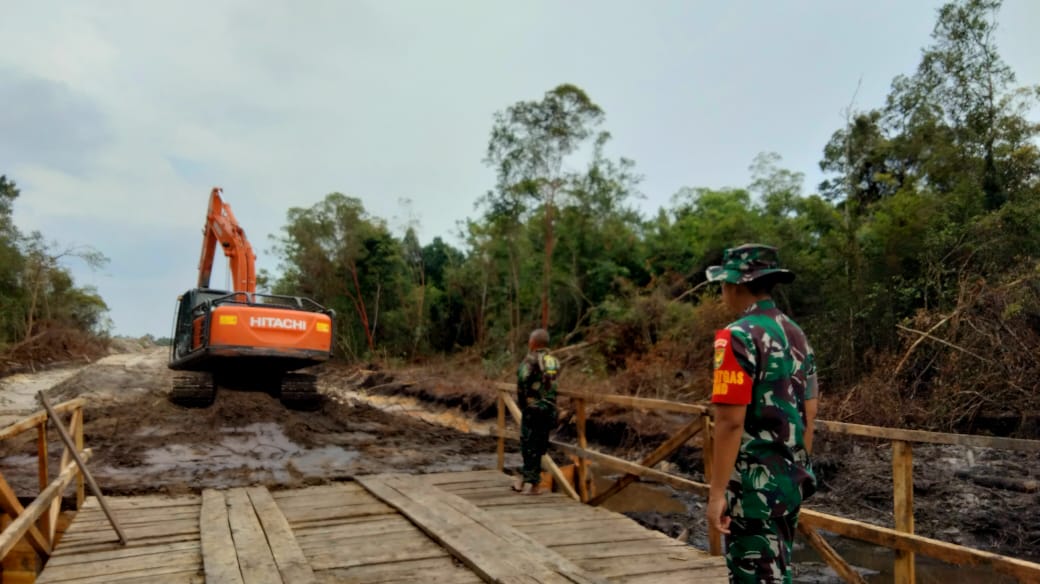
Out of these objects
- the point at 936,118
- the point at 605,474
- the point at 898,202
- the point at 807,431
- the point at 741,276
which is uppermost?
the point at 936,118

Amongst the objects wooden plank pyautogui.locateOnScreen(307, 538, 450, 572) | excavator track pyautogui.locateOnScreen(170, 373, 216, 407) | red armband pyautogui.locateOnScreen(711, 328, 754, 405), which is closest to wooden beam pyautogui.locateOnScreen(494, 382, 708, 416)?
wooden plank pyautogui.locateOnScreen(307, 538, 450, 572)

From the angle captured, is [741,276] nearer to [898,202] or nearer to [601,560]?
[601,560]

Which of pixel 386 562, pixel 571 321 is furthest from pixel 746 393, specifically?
pixel 571 321

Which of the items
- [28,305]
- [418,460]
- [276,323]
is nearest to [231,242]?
[276,323]

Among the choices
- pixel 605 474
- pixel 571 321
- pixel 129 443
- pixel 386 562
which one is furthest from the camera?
pixel 571 321

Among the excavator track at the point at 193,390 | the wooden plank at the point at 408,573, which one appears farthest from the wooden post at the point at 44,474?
the excavator track at the point at 193,390

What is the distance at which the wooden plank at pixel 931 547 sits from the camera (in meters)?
2.77

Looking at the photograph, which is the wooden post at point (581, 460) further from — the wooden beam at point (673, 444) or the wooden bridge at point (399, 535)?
the wooden beam at point (673, 444)

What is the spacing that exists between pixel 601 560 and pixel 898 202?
12.1 metres

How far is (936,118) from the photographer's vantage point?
45.6ft

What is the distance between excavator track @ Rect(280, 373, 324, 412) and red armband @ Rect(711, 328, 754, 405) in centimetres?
1202

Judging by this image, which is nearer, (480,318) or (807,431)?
(807,431)

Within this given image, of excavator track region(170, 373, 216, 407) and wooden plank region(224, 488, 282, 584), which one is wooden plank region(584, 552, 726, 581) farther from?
excavator track region(170, 373, 216, 407)

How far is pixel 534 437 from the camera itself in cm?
637
